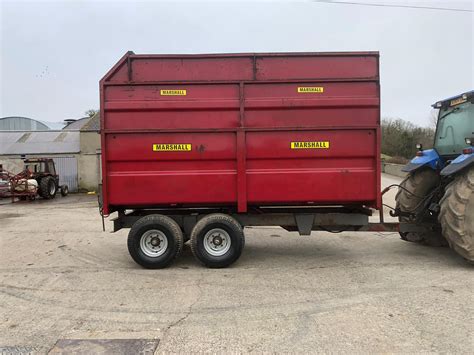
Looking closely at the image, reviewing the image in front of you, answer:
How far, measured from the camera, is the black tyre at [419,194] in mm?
6887

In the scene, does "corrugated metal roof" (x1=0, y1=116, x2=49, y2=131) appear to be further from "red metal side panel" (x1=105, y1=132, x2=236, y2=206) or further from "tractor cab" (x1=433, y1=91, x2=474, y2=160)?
"tractor cab" (x1=433, y1=91, x2=474, y2=160)

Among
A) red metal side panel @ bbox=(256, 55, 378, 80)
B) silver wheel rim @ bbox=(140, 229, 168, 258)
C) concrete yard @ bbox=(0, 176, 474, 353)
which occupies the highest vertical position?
red metal side panel @ bbox=(256, 55, 378, 80)

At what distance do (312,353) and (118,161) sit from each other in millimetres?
3828

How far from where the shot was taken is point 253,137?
5852 mm

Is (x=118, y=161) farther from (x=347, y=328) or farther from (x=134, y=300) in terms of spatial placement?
(x=347, y=328)

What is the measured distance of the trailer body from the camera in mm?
5836

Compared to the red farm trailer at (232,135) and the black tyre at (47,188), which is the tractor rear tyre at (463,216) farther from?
the black tyre at (47,188)

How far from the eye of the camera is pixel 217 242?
5.97m

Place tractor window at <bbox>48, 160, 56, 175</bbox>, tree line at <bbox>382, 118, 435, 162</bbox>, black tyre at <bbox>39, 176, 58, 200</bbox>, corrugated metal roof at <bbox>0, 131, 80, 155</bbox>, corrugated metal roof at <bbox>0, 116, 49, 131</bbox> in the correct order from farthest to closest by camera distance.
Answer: corrugated metal roof at <bbox>0, 116, 49, 131</bbox> → tree line at <bbox>382, 118, 435, 162</bbox> → corrugated metal roof at <bbox>0, 131, 80, 155</bbox> → tractor window at <bbox>48, 160, 56, 175</bbox> → black tyre at <bbox>39, 176, 58, 200</bbox>

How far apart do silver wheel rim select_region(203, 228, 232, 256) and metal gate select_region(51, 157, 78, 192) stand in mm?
19123

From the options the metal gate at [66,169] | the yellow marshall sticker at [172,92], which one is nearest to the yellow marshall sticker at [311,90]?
the yellow marshall sticker at [172,92]

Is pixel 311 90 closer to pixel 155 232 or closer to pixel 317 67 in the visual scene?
pixel 317 67

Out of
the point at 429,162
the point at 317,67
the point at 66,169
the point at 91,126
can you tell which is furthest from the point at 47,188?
the point at 429,162

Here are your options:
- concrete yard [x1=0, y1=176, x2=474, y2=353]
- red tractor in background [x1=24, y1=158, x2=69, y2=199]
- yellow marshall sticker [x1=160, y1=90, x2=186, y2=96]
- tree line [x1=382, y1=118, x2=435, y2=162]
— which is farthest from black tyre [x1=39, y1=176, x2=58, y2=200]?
tree line [x1=382, y1=118, x2=435, y2=162]
